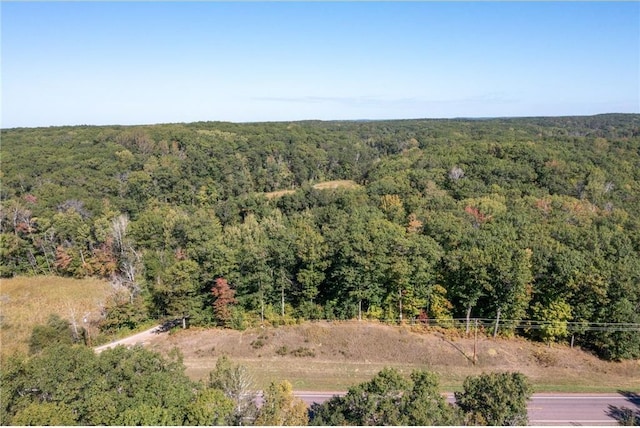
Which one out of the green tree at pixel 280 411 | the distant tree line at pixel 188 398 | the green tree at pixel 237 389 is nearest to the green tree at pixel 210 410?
the distant tree line at pixel 188 398

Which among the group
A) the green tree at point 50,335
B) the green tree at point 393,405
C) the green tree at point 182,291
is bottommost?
the green tree at point 50,335

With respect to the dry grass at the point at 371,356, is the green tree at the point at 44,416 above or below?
above

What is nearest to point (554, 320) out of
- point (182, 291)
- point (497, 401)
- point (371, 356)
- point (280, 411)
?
point (371, 356)

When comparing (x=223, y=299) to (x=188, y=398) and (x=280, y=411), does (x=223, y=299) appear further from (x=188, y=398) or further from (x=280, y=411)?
(x=280, y=411)

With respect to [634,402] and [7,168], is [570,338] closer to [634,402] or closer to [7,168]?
[634,402]

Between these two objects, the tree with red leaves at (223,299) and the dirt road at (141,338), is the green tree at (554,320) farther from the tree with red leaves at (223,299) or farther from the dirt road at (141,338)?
the dirt road at (141,338)

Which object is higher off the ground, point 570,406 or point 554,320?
point 554,320

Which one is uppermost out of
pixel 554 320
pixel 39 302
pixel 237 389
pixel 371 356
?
pixel 237 389
